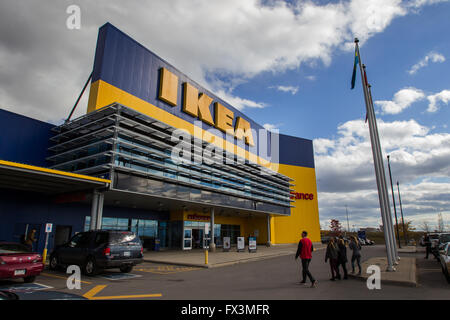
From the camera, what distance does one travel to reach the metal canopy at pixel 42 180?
14841 millimetres

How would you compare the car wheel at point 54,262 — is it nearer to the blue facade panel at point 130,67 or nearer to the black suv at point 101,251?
the black suv at point 101,251

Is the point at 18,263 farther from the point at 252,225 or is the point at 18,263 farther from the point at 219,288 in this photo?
the point at 252,225

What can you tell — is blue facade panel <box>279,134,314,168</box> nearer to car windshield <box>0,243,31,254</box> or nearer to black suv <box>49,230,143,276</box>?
black suv <box>49,230,143,276</box>

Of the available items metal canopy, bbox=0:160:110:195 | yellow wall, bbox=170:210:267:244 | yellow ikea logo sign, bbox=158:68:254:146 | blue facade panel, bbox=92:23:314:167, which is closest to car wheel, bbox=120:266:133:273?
metal canopy, bbox=0:160:110:195

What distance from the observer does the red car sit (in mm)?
9102

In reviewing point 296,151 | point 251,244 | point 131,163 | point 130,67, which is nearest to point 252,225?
point 296,151

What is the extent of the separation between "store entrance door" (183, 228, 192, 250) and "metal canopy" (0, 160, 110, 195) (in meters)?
13.7

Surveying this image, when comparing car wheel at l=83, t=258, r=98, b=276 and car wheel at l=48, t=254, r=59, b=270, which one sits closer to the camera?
car wheel at l=83, t=258, r=98, b=276

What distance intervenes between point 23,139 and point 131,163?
8.42 metres

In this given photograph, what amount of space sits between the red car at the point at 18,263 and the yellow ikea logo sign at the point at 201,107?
64.7ft

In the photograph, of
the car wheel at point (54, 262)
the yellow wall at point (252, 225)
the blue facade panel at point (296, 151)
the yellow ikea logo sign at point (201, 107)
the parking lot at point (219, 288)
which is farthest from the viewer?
the blue facade panel at point (296, 151)

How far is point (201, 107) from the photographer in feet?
107

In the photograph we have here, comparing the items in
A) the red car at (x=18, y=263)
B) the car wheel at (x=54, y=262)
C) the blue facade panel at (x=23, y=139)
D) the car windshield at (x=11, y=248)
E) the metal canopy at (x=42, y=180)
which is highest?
the blue facade panel at (x=23, y=139)

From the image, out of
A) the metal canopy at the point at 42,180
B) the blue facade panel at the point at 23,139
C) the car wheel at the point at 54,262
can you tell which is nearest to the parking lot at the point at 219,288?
the car wheel at the point at 54,262
